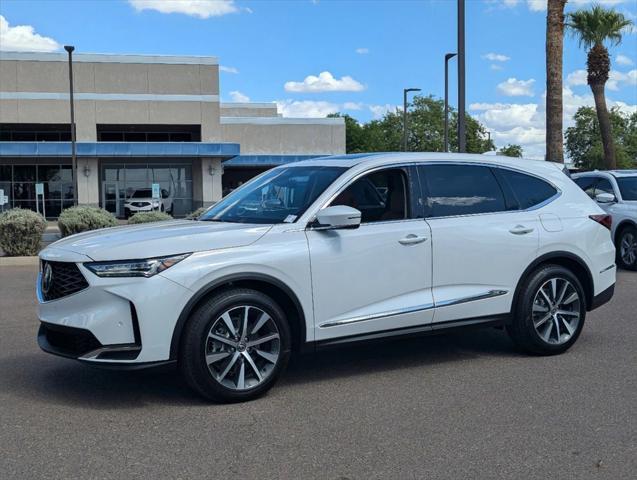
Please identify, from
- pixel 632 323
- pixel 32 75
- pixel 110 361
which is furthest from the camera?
pixel 32 75

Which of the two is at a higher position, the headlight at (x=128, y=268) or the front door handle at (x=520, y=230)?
the front door handle at (x=520, y=230)

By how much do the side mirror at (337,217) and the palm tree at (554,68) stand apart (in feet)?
49.5

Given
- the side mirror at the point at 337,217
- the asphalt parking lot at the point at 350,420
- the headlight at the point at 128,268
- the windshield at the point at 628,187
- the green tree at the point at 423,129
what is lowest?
the asphalt parking lot at the point at 350,420

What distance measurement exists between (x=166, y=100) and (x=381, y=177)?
39402 millimetres

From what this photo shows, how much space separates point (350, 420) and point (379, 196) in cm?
193

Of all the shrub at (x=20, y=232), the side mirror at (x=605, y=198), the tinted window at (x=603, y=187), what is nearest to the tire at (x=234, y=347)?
the side mirror at (x=605, y=198)

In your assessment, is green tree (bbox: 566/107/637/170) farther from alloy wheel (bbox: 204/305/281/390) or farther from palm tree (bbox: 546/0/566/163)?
alloy wheel (bbox: 204/305/281/390)

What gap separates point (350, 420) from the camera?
482cm

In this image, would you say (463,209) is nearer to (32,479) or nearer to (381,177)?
(381,177)

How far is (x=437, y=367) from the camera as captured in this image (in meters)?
6.21

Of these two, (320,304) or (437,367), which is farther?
(437,367)

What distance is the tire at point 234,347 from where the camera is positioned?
16.2 ft

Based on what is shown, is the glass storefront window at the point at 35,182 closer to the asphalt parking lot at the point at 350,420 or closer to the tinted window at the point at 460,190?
the asphalt parking lot at the point at 350,420

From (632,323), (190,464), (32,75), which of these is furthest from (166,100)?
(190,464)
